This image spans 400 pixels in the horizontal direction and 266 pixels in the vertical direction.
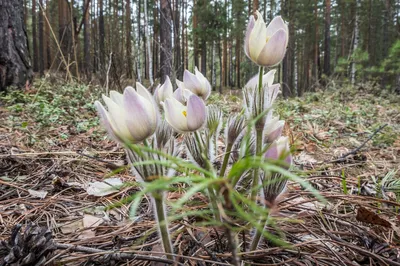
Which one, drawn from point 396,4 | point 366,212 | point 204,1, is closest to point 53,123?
point 366,212

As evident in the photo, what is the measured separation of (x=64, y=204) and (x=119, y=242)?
0.51m

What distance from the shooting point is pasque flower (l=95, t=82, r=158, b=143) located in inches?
23.1

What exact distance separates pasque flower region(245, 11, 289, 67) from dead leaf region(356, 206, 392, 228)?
58 cm

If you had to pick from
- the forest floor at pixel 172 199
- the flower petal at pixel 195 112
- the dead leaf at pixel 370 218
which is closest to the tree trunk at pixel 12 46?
the forest floor at pixel 172 199

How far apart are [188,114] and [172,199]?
2.08 ft

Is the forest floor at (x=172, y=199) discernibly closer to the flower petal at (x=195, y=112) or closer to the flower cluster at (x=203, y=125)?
the flower cluster at (x=203, y=125)

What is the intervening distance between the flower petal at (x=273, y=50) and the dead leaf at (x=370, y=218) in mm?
581

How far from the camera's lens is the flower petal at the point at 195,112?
0.66 m

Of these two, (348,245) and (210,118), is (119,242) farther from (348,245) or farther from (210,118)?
(348,245)

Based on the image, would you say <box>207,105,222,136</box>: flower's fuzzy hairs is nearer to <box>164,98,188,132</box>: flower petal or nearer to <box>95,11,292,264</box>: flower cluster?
<box>95,11,292,264</box>: flower cluster

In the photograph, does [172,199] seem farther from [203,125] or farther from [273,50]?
[273,50]

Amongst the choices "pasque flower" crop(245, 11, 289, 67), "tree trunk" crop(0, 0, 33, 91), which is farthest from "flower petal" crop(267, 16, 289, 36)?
"tree trunk" crop(0, 0, 33, 91)

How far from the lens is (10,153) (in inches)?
65.6

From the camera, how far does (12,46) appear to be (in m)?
3.66
